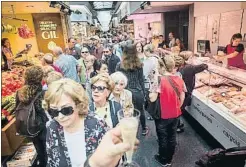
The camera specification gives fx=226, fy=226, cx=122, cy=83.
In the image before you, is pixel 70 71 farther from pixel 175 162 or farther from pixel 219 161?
pixel 219 161

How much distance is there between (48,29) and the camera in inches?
371

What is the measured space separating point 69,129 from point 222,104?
3006 mm

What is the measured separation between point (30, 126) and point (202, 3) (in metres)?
6.67

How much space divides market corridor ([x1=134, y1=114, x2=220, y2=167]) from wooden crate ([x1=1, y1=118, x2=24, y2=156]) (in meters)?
1.99

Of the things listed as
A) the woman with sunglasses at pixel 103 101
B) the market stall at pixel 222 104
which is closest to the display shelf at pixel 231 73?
the market stall at pixel 222 104

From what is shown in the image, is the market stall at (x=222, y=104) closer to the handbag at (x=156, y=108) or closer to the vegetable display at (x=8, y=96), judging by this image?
the handbag at (x=156, y=108)

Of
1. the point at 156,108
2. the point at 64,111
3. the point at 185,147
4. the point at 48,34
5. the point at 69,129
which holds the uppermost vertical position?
the point at 48,34

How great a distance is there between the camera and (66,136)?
1.57 metres

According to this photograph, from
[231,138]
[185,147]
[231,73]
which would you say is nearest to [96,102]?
[231,138]

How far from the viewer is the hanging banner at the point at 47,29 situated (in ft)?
30.3

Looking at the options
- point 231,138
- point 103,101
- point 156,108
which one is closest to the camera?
point 103,101

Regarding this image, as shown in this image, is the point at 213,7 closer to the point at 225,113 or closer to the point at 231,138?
the point at 225,113

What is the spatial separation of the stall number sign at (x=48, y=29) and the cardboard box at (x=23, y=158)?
21.5 ft

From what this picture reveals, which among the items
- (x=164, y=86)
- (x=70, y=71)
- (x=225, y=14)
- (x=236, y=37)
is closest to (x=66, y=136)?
(x=164, y=86)
